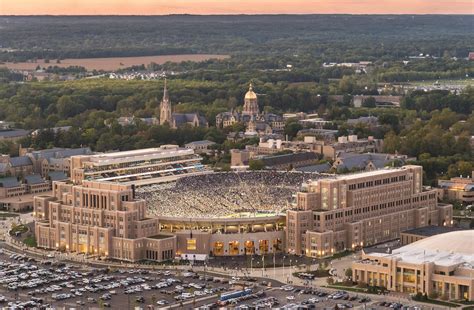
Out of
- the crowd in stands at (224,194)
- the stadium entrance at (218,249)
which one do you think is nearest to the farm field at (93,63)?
the crowd in stands at (224,194)

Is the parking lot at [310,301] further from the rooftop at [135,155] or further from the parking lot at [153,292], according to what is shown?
the rooftop at [135,155]

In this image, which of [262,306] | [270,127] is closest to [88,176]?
[262,306]

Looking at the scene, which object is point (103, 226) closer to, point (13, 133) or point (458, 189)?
point (458, 189)

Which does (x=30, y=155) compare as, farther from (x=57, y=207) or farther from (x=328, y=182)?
(x=328, y=182)

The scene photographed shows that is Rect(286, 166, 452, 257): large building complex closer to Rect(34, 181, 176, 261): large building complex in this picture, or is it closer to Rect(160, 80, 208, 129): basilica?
Rect(34, 181, 176, 261): large building complex

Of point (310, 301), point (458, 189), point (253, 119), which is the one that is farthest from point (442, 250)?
point (253, 119)
